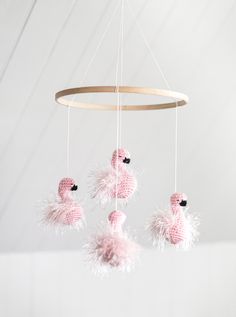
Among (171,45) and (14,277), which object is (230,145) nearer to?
(171,45)

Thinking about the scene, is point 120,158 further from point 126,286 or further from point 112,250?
point 126,286

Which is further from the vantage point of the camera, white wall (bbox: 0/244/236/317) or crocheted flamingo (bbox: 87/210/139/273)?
white wall (bbox: 0/244/236/317)

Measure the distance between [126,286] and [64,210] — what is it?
2.05 meters

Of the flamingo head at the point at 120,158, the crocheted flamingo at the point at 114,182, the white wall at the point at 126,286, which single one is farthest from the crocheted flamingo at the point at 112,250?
the white wall at the point at 126,286

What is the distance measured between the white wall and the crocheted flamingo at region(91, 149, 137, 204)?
1.77m

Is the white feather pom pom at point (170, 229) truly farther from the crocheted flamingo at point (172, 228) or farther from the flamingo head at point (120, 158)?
the flamingo head at point (120, 158)

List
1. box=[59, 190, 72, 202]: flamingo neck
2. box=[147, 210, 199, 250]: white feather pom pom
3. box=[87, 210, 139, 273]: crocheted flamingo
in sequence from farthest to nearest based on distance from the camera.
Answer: box=[59, 190, 72, 202]: flamingo neck < box=[147, 210, 199, 250]: white feather pom pom < box=[87, 210, 139, 273]: crocheted flamingo

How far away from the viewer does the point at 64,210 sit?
2014 millimetres

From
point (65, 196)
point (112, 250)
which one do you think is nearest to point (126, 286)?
point (65, 196)

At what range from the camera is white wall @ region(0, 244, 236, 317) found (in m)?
3.73

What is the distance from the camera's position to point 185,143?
318 cm

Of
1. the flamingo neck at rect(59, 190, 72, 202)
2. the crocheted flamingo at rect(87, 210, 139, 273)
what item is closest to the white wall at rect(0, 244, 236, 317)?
the flamingo neck at rect(59, 190, 72, 202)

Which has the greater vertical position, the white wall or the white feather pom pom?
the white feather pom pom

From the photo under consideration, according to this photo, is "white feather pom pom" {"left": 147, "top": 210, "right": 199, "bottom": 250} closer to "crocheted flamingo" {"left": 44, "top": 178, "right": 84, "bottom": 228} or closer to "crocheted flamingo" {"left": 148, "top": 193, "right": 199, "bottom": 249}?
"crocheted flamingo" {"left": 148, "top": 193, "right": 199, "bottom": 249}
